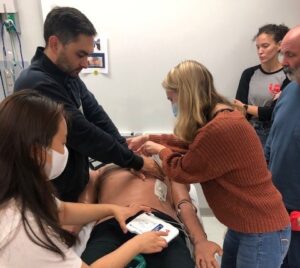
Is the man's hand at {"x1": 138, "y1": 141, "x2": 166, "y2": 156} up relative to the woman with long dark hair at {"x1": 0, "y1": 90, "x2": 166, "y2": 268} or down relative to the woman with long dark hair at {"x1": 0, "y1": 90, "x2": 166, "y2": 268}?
down

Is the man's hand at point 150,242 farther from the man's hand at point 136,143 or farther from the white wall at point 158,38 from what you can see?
the white wall at point 158,38

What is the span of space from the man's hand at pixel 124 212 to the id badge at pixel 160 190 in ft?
0.65

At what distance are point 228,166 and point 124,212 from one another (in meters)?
0.47

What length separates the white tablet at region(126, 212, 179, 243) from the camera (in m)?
1.30

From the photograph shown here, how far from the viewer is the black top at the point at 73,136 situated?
1542 millimetres

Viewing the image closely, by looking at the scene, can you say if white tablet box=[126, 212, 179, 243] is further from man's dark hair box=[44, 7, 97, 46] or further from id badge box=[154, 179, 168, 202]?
man's dark hair box=[44, 7, 97, 46]

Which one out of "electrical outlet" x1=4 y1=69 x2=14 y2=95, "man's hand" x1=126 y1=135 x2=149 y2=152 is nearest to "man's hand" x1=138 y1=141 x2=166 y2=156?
"man's hand" x1=126 y1=135 x2=149 y2=152

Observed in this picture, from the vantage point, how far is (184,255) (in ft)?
4.16

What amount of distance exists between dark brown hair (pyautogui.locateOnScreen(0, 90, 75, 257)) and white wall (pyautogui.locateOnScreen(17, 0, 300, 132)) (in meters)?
1.70

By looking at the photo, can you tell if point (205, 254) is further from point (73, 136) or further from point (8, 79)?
point (8, 79)

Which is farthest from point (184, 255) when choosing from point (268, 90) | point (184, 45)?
point (184, 45)

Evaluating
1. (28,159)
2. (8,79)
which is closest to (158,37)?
(8,79)

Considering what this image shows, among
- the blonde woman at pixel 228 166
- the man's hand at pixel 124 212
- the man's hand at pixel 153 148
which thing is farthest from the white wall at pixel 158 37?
the man's hand at pixel 124 212

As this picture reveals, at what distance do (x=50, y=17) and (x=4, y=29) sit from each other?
1.16 m
